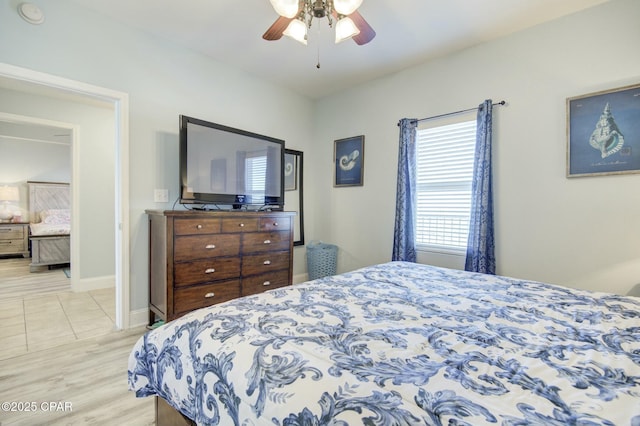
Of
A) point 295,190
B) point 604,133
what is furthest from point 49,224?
point 604,133

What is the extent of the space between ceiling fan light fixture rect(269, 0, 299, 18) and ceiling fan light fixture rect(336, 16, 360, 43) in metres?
0.33

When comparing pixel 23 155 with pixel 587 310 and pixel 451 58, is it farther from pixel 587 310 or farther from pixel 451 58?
pixel 587 310

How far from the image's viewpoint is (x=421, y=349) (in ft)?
2.79

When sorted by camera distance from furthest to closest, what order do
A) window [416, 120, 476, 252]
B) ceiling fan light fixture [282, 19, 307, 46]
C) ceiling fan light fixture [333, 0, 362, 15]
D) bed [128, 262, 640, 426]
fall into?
window [416, 120, 476, 252], ceiling fan light fixture [282, 19, 307, 46], ceiling fan light fixture [333, 0, 362, 15], bed [128, 262, 640, 426]

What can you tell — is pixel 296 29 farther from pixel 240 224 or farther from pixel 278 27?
pixel 240 224

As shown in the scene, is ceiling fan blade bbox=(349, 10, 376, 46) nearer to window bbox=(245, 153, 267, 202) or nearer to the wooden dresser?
window bbox=(245, 153, 267, 202)

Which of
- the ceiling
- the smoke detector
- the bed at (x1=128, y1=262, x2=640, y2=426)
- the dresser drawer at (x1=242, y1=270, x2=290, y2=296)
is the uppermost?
the ceiling

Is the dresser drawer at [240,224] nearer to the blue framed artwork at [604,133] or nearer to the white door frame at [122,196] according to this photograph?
the white door frame at [122,196]

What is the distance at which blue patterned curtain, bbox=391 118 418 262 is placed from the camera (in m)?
3.16

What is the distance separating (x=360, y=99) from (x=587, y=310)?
10.4 feet

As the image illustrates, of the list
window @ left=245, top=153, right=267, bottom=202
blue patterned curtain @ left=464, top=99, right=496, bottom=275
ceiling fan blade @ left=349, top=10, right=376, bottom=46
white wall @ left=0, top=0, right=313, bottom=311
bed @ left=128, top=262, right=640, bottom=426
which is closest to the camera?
bed @ left=128, top=262, right=640, bottom=426

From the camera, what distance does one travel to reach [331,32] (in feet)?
8.60

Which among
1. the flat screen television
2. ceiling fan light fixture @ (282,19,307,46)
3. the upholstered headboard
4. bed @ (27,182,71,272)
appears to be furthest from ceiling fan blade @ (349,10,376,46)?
the upholstered headboard

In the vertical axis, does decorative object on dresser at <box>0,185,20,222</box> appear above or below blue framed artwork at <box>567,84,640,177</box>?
below
